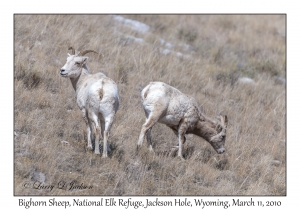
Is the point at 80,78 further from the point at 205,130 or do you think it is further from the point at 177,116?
the point at 205,130

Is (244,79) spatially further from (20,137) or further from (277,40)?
(20,137)

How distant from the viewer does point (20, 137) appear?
8.19m

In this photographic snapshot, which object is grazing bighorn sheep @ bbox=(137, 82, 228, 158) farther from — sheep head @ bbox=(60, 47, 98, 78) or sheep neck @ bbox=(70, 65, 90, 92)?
sheep head @ bbox=(60, 47, 98, 78)

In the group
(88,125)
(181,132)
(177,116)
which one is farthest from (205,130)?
(88,125)

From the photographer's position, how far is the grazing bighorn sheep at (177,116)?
8.62 m

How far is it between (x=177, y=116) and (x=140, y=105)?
81.5 inches

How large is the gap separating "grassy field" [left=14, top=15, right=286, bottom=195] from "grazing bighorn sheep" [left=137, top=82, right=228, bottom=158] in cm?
35

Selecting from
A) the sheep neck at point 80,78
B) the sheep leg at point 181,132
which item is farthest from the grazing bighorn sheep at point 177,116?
the sheep neck at point 80,78

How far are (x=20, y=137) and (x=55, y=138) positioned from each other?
565 mm

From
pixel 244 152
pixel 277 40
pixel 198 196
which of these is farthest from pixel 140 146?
pixel 277 40

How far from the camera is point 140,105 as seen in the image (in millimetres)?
10930

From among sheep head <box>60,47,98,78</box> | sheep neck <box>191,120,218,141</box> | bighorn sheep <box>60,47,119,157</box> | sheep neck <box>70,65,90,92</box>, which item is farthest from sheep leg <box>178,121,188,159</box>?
sheep head <box>60,47,98,78</box>

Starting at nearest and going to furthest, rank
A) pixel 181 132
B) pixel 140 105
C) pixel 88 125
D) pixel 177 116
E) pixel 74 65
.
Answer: pixel 88 125
pixel 74 65
pixel 177 116
pixel 181 132
pixel 140 105

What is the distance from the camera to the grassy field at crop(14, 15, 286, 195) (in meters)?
7.74
